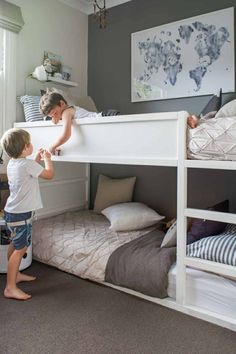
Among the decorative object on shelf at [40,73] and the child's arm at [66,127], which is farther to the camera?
the decorative object on shelf at [40,73]

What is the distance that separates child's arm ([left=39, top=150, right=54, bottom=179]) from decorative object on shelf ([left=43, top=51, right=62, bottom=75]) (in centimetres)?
100

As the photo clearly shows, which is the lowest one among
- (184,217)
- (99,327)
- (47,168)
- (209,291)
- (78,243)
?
(99,327)

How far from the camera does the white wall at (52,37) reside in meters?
2.75

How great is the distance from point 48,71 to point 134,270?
194cm

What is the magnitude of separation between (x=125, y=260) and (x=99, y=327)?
0.48m

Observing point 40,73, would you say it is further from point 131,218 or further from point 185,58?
point 131,218

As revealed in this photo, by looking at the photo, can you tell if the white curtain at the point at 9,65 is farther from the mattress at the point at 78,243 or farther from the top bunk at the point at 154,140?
the mattress at the point at 78,243

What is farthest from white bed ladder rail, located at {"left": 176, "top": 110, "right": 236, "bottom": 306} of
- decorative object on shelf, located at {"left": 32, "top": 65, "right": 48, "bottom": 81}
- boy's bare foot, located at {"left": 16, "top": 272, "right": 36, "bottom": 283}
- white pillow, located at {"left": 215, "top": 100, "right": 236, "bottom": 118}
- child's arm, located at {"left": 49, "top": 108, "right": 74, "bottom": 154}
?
decorative object on shelf, located at {"left": 32, "top": 65, "right": 48, "bottom": 81}

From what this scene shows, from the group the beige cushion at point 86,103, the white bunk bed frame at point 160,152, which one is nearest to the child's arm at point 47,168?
the white bunk bed frame at point 160,152

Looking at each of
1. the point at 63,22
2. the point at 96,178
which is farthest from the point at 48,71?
the point at 96,178

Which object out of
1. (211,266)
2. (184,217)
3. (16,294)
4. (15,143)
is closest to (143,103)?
(15,143)

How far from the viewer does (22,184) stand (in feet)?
6.58

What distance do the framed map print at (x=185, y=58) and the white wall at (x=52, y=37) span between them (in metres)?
0.62

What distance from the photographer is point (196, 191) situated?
276cm
